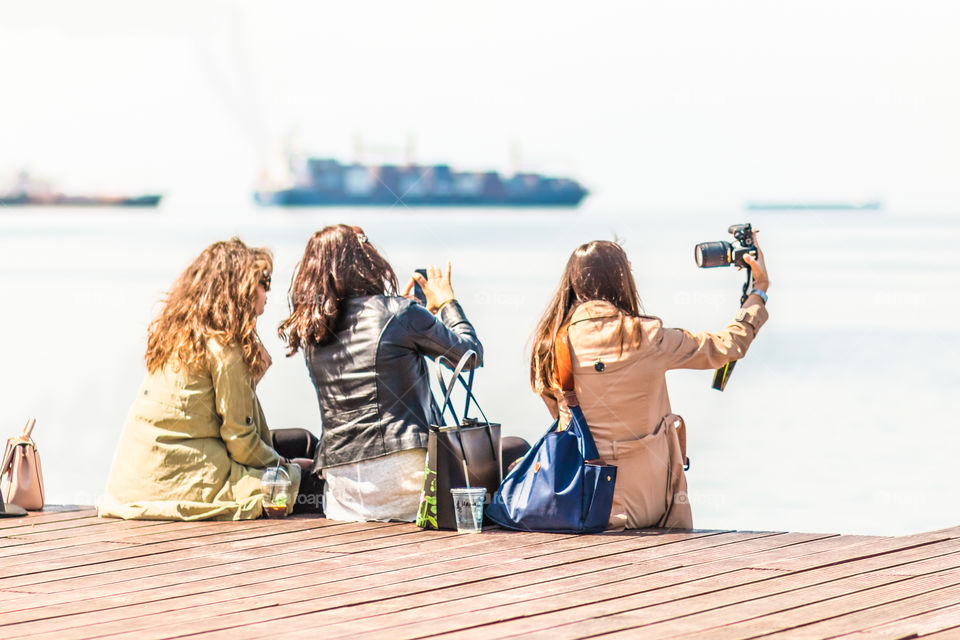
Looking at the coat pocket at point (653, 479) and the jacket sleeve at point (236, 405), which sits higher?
the jacket sleeve at point (236, 405)

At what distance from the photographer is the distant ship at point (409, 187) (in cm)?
6047

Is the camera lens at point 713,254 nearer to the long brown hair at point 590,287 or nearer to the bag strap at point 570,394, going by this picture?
the long brown hair at point 590,287

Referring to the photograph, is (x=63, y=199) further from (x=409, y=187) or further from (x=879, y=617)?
(x=879, y=617)

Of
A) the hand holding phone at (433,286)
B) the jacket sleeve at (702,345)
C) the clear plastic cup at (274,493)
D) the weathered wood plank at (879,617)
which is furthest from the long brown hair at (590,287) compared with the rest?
the weathered wood plank at (879,617)

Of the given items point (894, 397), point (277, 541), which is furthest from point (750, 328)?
point (894, 397)

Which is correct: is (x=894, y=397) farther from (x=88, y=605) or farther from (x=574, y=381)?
(x=88, y=605)

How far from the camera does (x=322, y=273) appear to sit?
4.43 meters

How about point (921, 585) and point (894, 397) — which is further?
point (894, 397)

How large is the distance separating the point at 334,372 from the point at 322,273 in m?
0.34

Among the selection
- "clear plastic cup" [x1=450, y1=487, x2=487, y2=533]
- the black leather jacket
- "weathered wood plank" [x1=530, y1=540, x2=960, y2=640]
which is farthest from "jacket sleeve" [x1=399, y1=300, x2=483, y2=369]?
"weathered wood plank" [x1=530, y1=540, x2=960, y2=640]

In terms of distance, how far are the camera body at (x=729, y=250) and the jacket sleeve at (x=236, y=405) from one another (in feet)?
5.24

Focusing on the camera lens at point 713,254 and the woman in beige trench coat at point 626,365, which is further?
the camera lens at point 713,254

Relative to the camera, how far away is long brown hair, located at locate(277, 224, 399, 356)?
Result: 14.5 ft

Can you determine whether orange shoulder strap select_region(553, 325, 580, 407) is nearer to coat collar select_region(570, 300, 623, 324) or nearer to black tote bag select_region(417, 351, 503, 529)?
coat collar select_region(570, 300, 623, 324)
